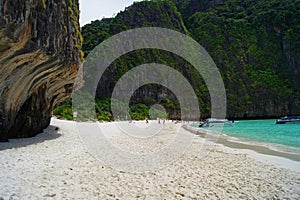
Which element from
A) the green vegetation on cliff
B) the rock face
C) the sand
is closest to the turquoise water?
the sand

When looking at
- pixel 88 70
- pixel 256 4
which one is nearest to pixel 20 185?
pixel 88 70

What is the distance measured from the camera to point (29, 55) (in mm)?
7500

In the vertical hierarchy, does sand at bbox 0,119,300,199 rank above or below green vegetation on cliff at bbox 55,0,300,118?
below

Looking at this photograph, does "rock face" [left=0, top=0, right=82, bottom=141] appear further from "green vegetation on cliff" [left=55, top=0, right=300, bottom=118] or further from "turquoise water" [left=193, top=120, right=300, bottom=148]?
"green vegetation on cliff" [left=55, top=0, right=300, bottom=118]

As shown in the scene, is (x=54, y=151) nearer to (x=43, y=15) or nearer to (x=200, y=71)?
(x=43, y=15)

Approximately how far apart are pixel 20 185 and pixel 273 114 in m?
83.5

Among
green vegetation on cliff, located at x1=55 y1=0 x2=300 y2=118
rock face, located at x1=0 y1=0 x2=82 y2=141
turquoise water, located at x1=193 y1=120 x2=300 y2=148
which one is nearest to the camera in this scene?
rock face, located at x1=0 y1=0 x2=82 y2=141

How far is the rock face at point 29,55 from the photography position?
621cm

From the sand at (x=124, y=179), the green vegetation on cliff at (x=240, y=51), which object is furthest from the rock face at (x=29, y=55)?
the green vegetation on cliff at (x=240, y=51)

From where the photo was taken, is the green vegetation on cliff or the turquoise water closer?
the turquoise water

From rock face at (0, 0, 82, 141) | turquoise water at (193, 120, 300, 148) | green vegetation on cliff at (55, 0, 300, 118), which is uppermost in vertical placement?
green vegetation on cliff at (55, 0, 300, 118)

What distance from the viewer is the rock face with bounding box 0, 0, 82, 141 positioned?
6.21m

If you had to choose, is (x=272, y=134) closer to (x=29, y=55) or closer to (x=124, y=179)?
(x=124, y=179)

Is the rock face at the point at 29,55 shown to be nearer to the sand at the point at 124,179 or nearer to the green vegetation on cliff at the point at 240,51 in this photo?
the sand at the point at 124,179
